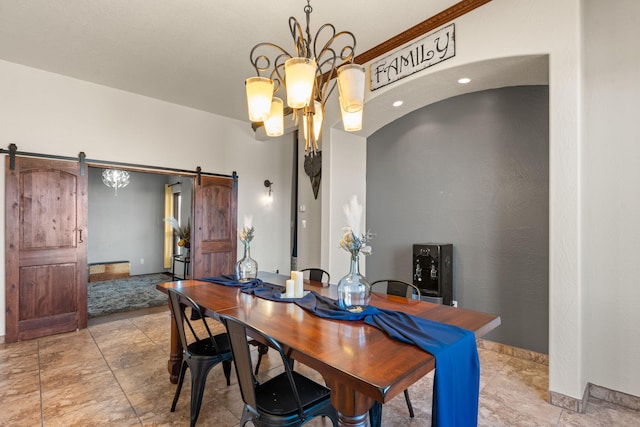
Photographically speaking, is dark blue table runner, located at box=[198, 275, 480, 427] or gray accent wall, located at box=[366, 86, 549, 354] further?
gray accent wall, located at box=[366, 86, 549, 354]

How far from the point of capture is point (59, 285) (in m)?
3.84

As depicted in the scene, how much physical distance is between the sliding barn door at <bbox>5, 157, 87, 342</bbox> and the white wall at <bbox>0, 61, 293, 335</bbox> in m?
0.12

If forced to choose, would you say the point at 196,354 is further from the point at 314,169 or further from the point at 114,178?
the point at 114,178

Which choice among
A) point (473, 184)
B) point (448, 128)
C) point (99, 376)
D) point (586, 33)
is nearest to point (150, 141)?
point (99, 376)

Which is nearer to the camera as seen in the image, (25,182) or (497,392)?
(497,392)

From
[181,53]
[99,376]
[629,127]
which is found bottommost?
[99,376]

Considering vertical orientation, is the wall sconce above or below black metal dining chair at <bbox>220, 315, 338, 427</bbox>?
above

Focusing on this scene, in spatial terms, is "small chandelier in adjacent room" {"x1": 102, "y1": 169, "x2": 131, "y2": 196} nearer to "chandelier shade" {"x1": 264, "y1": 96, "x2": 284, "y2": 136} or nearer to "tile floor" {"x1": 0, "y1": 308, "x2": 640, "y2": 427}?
"tile floor" {"x1": 0, "y1": 308, "x2": 640, "y2": 427}

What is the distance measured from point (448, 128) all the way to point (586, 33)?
1.36 m

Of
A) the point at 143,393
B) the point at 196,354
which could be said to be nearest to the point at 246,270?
the point at 196,354

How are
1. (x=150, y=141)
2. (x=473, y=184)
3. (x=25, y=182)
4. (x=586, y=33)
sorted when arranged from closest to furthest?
(x=586, y=33)
(x=473, y=184)
(x=25, y=182)
(x=150, y=141)

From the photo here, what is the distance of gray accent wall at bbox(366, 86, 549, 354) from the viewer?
301 centimetres

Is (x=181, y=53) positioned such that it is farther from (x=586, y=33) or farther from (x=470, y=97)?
(x=586, y=33)

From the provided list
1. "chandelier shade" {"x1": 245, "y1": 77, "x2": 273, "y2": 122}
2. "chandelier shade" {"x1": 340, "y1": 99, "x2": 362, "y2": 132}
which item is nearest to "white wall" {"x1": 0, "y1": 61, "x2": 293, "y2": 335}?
"chandelier shade" {"x1": 245, "y1": 77, "x2": 273, "y2": 122}
